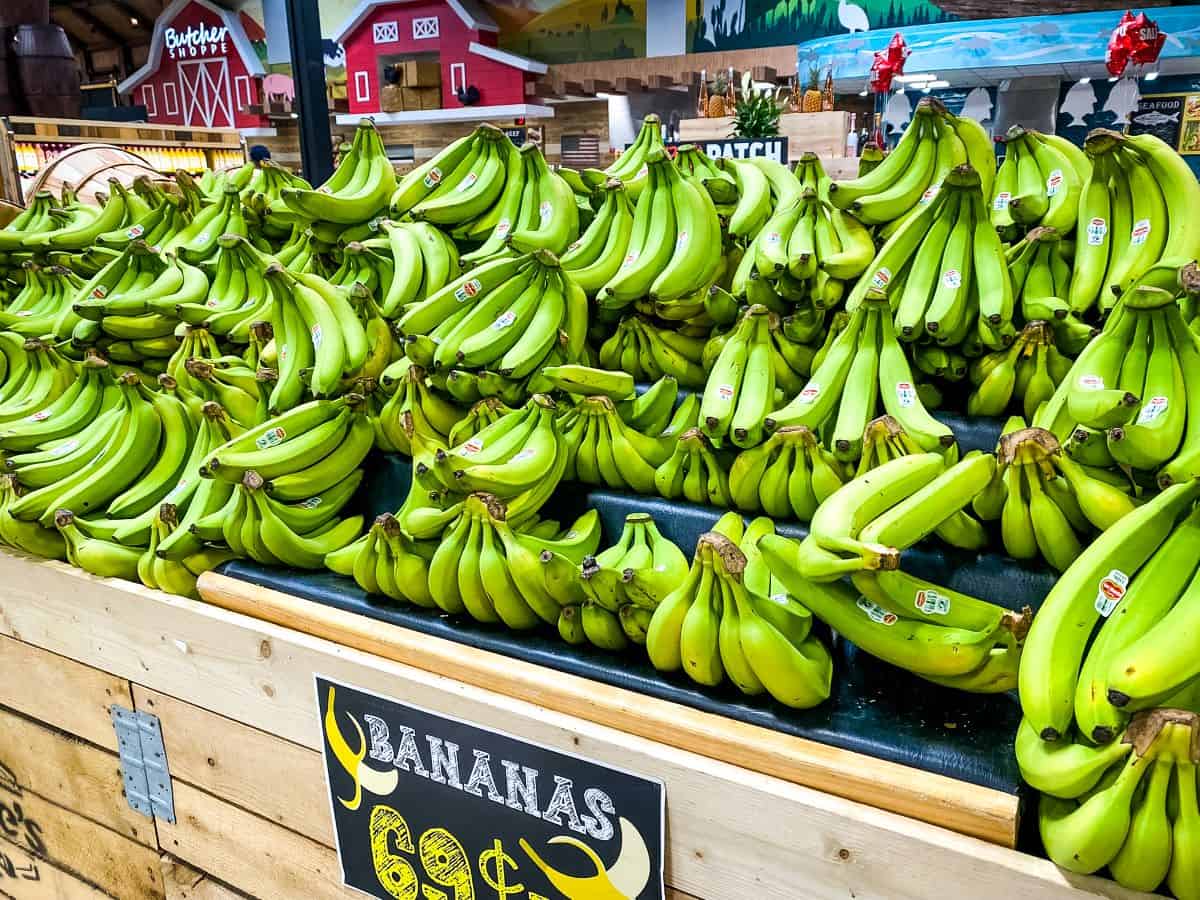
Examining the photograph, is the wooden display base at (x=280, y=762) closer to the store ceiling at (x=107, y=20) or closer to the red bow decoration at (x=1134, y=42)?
the red bow decoration at (x=1134, y=42)

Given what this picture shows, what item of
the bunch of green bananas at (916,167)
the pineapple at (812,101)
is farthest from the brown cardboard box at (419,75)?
the bunch of green bananas at (916,167)

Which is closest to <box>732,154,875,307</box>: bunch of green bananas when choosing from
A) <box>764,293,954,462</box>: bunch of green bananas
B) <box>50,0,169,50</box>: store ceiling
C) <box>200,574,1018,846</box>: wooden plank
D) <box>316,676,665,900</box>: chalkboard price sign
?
<box>764,293,954,462</box>: bunch of green bananas

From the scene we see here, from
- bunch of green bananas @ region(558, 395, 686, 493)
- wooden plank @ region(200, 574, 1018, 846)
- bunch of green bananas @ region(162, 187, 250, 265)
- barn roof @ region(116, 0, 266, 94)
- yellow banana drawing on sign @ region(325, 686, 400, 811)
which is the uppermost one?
barn roof @ region(116, 0, 266, 94)

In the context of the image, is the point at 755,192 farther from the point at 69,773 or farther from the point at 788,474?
the point at 69,773

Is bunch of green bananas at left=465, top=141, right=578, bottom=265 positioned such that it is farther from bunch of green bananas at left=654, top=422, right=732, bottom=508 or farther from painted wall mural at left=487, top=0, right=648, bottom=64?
painted wall mural at left=487, top=0, right=648, bottom=64

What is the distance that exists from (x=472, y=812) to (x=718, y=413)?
2.46 feet

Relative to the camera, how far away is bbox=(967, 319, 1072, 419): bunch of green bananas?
1.39 meters

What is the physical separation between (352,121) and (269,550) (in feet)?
30.7

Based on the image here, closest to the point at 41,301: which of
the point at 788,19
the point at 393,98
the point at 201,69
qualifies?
the point at 393,98

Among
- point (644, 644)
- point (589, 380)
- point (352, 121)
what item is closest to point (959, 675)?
point (644, 644)

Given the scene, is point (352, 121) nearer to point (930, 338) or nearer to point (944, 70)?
point (944, 70)

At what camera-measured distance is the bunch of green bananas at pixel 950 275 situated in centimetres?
140

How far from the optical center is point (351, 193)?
222 cm

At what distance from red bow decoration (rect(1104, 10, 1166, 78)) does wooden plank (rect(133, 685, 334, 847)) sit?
6625mm
